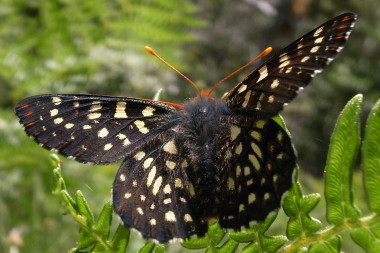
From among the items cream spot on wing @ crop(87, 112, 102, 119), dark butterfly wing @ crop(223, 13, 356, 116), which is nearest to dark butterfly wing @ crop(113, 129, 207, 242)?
cream spot on wing @ crop(87, 112, 102, 119)

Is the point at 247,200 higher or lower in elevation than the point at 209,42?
lower

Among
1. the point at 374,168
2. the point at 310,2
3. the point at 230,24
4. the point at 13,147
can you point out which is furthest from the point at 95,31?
the point at 310,2

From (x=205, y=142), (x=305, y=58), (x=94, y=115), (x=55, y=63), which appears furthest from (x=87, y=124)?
(x=55, y=63)

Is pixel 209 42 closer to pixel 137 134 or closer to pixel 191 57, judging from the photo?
pixel 191 57

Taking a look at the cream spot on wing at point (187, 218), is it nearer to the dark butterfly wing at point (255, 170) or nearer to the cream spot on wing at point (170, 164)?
the dark butterfly wing at point (255, 170)

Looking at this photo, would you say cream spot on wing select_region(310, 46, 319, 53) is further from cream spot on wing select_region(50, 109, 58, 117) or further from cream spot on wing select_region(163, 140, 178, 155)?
cream spot on wing select_region(50, 109, 58, 117)

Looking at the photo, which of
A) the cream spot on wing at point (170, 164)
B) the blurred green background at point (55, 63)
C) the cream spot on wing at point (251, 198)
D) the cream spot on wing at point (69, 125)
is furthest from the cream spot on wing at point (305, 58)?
the blurred green background at point (55, 63)

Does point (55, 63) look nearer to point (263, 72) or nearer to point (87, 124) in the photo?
point (87, 124)
